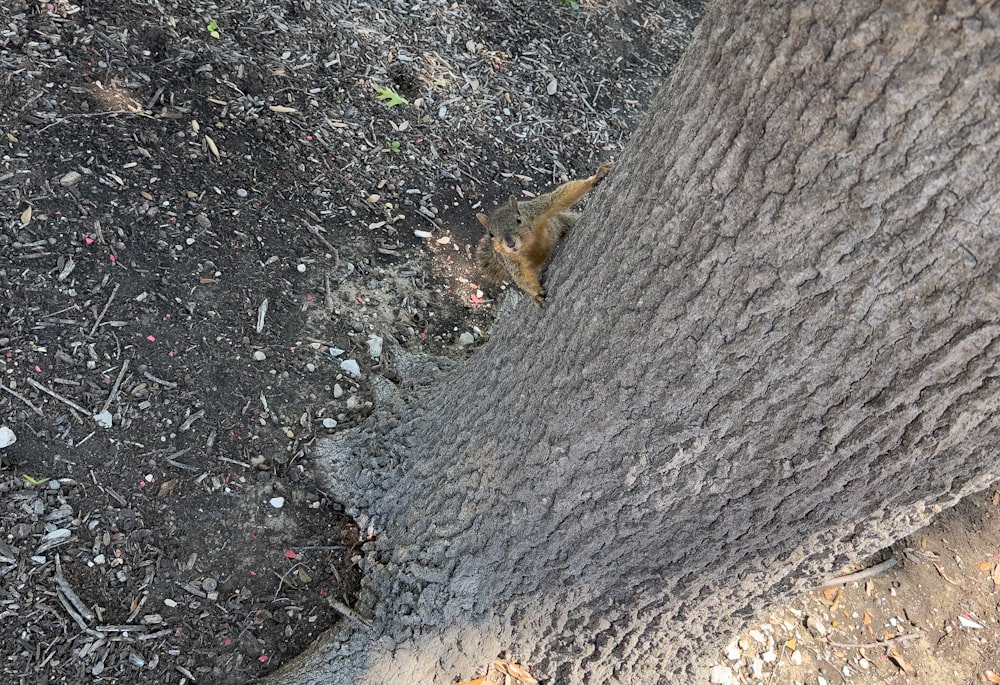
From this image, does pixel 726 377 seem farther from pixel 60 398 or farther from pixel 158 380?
pixel 60 398

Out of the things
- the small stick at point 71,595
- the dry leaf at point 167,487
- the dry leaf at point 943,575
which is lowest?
the small stick at point 71,595

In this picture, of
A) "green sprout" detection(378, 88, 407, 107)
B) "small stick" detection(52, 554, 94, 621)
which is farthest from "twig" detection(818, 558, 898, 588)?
"green sprout" detection(378, 88, 407, 107)

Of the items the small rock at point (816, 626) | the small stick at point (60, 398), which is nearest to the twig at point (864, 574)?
the small rock at point (816, 626)

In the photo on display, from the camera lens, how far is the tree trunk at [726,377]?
1087 mm

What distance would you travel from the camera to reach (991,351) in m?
1.17

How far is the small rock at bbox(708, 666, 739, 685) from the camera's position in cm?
246

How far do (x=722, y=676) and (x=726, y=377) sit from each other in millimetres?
1516

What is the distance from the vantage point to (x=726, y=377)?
148 centimetres

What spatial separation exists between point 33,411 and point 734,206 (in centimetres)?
253

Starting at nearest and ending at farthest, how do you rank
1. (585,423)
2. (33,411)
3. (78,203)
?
1. (585,423)
2. (33,411)
3. (78,203)

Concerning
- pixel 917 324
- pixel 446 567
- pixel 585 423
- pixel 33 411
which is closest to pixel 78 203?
pixel 33 411

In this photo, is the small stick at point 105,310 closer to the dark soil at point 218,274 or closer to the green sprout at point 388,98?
the dark soil at point 218,274

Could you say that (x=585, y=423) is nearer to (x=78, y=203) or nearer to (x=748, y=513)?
(x=748, y=513)

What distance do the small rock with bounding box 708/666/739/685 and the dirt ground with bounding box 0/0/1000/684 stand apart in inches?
1.8
